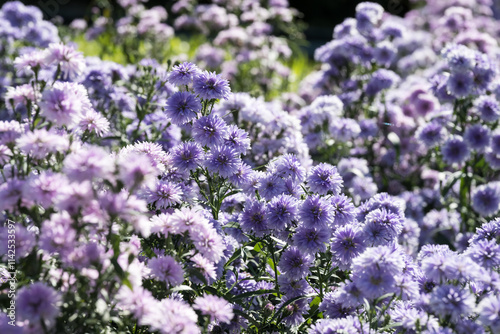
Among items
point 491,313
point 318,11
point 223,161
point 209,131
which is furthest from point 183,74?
point 318,11

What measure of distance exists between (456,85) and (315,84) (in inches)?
65.3

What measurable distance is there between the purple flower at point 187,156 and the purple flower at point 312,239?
0.50 m

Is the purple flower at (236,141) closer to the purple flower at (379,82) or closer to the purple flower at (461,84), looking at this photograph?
the purple flower at (461,84)

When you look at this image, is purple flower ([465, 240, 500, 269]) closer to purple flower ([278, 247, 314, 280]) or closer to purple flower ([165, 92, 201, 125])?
purple flower ([278, 247, 314, 280])

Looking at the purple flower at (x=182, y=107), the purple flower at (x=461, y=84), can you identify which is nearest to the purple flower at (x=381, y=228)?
the purple flower at (x=182, y=107)

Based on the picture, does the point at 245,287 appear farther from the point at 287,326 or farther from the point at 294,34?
the point at 294,34

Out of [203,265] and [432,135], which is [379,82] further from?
[203,265]

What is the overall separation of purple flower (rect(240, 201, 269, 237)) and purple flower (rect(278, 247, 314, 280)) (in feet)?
0.53

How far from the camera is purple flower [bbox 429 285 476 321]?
1.64 meters

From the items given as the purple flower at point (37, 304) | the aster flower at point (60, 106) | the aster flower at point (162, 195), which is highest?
the aster flower at point (60, 106)

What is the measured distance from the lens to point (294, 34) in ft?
19.0

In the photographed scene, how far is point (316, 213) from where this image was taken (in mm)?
2002

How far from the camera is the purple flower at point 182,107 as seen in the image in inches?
84.4

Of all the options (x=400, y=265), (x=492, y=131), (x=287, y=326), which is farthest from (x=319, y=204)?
(x=492, y=131)
